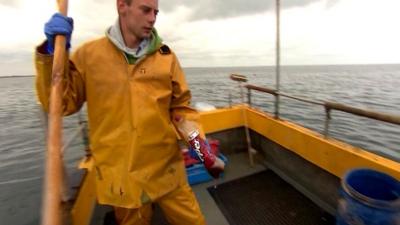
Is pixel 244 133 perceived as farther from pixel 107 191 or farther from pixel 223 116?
pixel 107 191

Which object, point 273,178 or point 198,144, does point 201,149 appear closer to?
point 198,144

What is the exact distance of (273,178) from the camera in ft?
11.0

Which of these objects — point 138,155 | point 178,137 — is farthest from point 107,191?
point 178,137

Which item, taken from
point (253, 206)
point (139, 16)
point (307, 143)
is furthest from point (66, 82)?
point (307, 143)

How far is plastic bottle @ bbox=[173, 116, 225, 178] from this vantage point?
1.60 meters

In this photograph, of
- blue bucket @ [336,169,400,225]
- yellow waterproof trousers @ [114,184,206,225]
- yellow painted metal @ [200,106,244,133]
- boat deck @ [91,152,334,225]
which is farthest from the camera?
yellow painted metal @ [200,106,244,133]

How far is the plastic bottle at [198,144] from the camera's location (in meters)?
1.60

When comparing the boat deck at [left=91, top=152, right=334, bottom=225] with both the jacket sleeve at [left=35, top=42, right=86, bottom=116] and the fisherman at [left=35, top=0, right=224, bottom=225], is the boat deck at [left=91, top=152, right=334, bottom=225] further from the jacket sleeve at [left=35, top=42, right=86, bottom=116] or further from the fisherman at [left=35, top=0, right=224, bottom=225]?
the jacket sleeve at [left=35, top=42, right=86, bottom=116]

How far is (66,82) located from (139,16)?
549 millimetres

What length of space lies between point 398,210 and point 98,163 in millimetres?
1892

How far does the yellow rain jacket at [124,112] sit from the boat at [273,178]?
0.69 metres

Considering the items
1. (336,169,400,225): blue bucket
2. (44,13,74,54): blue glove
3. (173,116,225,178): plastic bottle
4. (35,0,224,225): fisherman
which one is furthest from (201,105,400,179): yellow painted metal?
(44,13,74,54): blue glove

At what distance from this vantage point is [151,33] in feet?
5.03

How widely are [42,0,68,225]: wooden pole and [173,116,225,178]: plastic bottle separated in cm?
76
